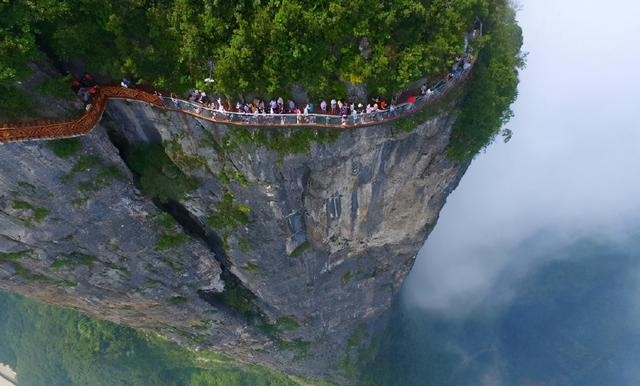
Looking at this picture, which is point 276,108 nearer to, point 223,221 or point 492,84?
point 223,221

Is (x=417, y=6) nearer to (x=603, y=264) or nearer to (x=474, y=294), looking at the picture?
(x=474, y=294)

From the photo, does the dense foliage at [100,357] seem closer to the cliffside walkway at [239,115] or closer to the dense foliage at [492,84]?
the cliffside walkway at [239,115]

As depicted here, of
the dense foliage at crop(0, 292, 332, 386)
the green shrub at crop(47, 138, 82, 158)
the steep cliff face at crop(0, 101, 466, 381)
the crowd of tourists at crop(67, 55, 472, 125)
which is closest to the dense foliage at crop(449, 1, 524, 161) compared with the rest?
the steep cliff face at crop(0, 101, 466, 381)

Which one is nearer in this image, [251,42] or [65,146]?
[251,42]

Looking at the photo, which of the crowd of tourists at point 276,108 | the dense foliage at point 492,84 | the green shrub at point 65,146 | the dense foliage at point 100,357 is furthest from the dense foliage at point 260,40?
the dense foliage at point 100,357

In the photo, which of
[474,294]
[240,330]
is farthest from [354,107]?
[474,294]

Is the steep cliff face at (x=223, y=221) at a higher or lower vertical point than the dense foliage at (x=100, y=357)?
lower

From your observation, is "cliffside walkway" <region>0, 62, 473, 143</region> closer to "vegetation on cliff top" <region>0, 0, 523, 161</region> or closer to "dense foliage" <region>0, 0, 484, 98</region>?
"vegetation on cliff top" <region>0, 0, 523, 161</region>

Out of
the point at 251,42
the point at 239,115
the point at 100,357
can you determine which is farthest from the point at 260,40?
the point at 100,357
